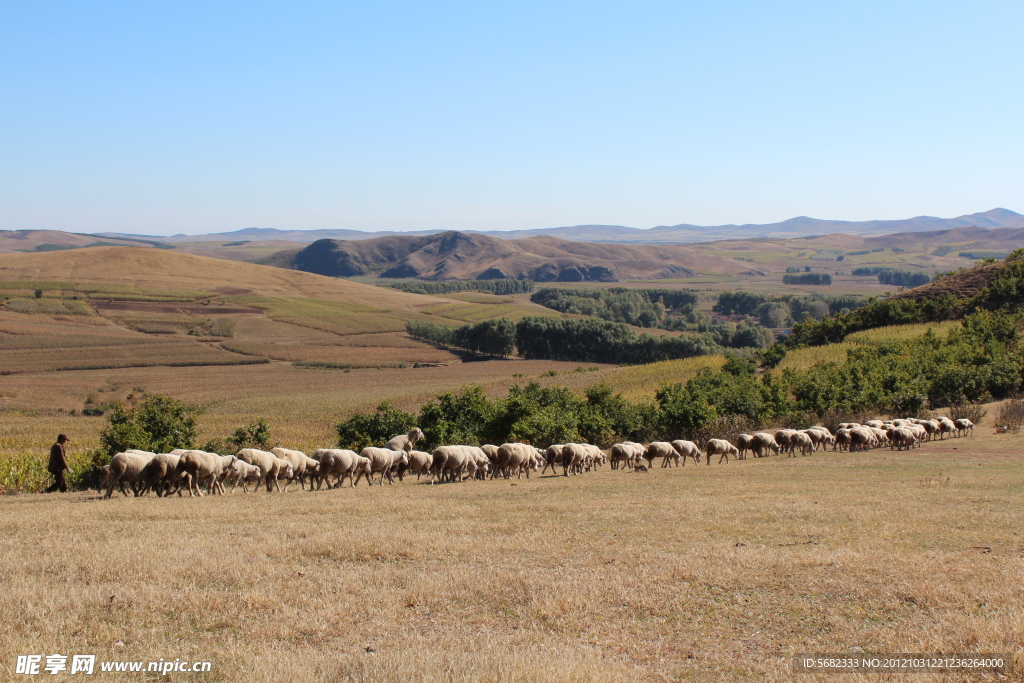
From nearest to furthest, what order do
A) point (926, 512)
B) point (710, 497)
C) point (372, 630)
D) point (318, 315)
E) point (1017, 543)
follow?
point (372, 630)
point (1017, 543)
point (926, 512)
point (710, 497)
point (318, 315)

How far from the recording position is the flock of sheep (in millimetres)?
22344

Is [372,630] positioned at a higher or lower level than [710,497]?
higher

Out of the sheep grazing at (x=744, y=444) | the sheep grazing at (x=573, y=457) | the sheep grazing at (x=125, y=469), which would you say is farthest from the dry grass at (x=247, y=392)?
the sheep grazing at (x=744, y=444)

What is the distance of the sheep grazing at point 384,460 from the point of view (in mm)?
26469

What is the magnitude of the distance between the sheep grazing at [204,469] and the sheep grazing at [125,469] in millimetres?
1078

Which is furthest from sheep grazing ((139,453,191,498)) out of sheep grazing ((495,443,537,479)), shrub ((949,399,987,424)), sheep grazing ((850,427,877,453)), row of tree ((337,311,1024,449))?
shrub ((949,399,987,424))

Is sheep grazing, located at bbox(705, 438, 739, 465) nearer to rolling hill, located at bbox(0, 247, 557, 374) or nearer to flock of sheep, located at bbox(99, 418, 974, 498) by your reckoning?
flock of sheep, located at bbox(99, 418, 974, 498)

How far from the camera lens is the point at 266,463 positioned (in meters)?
23.9

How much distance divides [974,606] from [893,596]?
0.99 meters

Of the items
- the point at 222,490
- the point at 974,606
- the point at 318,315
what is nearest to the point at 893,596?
the point at 974,606

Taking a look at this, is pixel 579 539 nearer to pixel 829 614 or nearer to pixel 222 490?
pixel 829 614

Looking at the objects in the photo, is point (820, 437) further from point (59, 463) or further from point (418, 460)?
point (59, 463)

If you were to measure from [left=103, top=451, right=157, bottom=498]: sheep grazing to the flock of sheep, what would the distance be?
0.03 metres

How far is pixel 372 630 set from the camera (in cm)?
945
